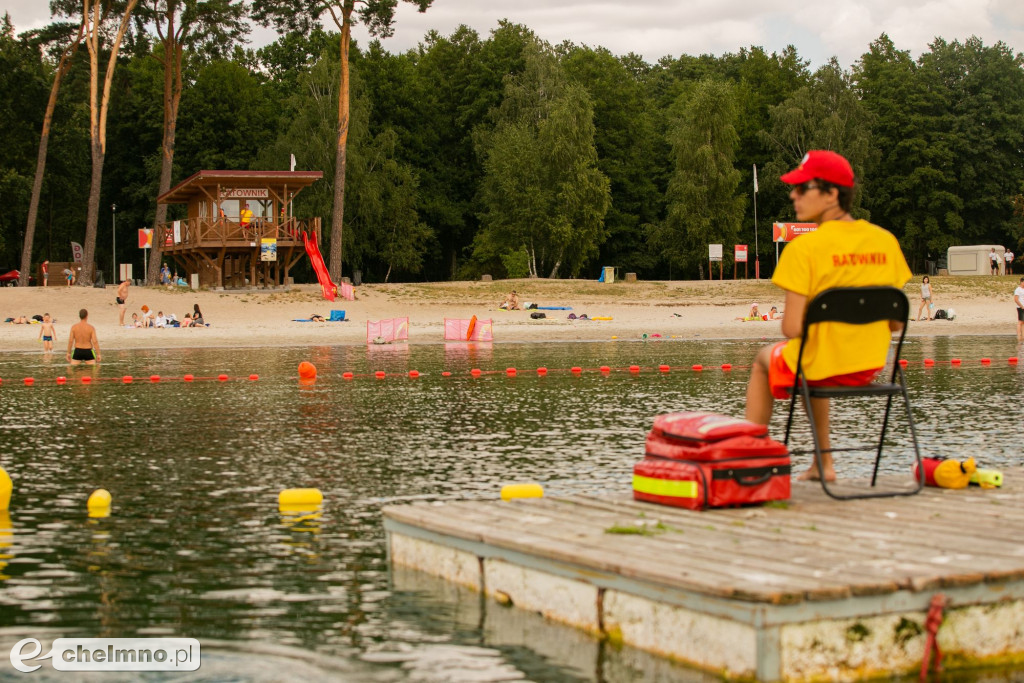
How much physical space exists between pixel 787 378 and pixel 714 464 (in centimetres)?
82

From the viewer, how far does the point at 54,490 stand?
10.0 m

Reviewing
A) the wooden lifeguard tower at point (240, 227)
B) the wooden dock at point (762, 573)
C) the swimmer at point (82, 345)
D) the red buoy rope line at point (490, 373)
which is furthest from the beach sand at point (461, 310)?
the wooden dock at point (762, 573)

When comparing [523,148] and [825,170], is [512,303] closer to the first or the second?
[523,148]

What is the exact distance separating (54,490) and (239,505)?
1.93 meters

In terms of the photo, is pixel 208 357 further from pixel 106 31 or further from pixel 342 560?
pixel 106 31

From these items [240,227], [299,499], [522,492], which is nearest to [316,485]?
[299,499]

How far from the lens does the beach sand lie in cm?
3769

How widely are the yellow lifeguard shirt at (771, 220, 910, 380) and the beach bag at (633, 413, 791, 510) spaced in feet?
1.76

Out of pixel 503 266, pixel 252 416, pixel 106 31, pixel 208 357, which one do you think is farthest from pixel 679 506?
pixel 503 266

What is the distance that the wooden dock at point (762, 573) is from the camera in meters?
4.91

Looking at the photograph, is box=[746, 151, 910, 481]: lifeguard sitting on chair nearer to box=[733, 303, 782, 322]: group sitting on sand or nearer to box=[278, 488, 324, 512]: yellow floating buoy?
box=[278, 488, 324, 512]: yellow floating buoy

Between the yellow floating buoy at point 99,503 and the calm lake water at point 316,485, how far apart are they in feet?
0.26

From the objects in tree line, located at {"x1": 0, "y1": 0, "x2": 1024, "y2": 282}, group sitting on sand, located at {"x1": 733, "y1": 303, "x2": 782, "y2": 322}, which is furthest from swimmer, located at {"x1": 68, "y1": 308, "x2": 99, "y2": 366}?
tree line, located at {"x1": 0, "y1": 0, "x2": 1024, "y2": 282}

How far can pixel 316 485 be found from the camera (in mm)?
10125
